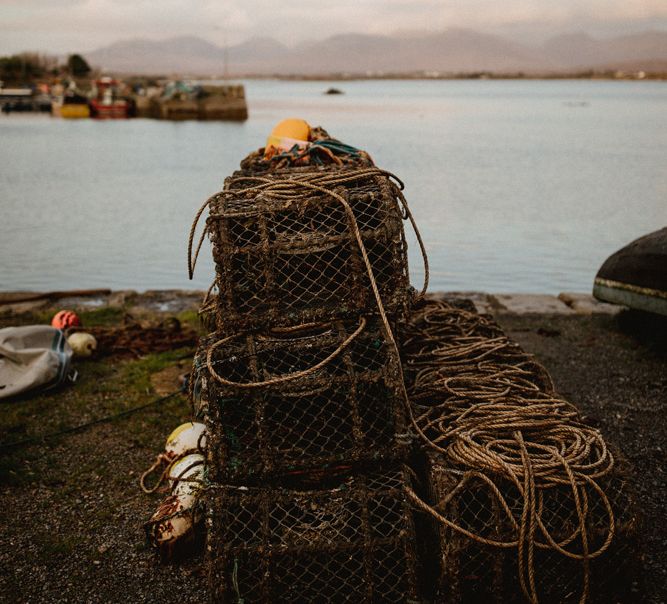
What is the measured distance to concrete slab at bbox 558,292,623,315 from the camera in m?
7.71

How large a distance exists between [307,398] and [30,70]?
437ft

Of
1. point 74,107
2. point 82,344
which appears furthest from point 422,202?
point 74,107

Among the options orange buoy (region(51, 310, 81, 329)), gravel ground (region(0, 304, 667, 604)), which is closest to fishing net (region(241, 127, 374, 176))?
gravel ground (region(0, 304, 667, 604))

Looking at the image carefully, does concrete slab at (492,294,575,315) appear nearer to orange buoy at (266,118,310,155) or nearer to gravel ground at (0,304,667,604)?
gravel ground at (0,304,667,604)

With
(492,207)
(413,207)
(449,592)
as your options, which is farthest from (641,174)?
(449,592)

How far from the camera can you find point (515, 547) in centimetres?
271

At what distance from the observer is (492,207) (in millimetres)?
17766

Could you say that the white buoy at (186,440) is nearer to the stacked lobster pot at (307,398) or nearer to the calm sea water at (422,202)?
the stacked lobster pot at (307,398)

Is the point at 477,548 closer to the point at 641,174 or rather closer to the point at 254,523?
the point at 254,523

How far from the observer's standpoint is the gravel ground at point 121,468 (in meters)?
3.16

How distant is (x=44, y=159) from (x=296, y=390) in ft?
96.7

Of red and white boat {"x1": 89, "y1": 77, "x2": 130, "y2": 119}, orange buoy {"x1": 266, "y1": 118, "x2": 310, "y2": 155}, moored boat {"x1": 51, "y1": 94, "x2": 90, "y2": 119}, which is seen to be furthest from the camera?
moored boat {"x1": 51, "y1": 94, "x2": 90, "y2": 119}

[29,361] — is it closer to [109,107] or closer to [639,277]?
[639,277]

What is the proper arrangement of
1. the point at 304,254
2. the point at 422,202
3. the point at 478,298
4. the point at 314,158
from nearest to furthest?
the point at 304,254
the point at 314,158
the point at 478,298
the point at 422,202
